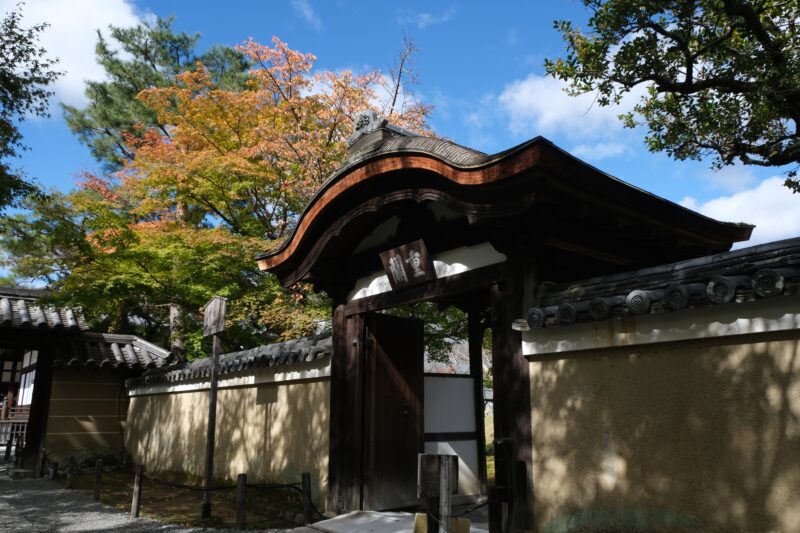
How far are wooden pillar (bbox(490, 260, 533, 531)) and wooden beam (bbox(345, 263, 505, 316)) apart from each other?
0.57 ft

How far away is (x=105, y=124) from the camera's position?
25.1 m

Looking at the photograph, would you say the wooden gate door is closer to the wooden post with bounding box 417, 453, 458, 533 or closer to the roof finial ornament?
the roof finial ornament

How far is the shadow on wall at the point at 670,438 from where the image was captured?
4.00 meters

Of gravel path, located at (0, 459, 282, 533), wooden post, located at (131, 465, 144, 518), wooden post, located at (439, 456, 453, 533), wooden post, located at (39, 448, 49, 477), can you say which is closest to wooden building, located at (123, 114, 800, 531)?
wooden post, located at (439, 456, 453, 533)

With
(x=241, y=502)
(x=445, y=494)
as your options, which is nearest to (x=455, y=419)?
(x=241, y=502)

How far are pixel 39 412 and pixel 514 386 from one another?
15.0m

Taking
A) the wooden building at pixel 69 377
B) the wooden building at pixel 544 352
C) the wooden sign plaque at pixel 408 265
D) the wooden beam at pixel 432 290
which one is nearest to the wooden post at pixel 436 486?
the wooden building at pixel 544 352

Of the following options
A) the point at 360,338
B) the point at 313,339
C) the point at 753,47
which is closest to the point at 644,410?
the point at 360,338

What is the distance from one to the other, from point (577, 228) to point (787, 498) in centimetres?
326

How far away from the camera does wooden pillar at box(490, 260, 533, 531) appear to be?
17.9 ft

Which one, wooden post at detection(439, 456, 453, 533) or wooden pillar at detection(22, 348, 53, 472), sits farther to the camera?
wooden pillar at detection(22, 348, 53, 472)

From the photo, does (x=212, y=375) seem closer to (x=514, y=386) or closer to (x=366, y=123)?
(x=366, y=123)

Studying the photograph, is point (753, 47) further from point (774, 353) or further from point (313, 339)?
point (313, 339)

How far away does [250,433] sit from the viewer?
419 inches
